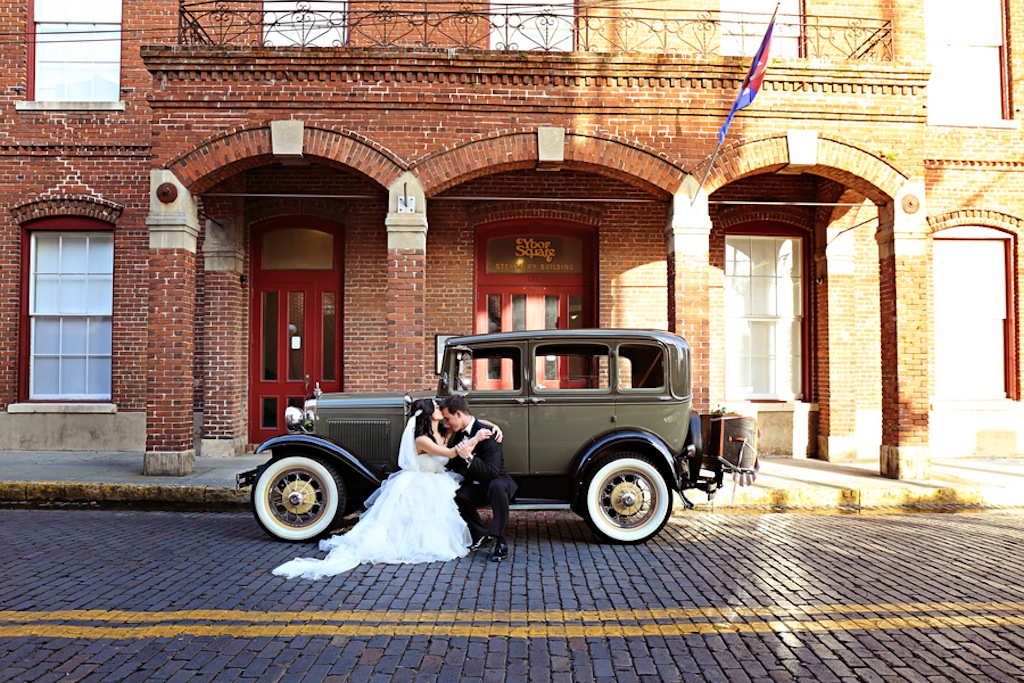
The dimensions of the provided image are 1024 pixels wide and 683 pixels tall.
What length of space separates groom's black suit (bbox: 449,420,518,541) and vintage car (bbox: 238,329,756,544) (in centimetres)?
47

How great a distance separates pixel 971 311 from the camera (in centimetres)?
1148

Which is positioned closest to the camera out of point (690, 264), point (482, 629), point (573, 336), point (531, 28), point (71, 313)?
point (482, 629)

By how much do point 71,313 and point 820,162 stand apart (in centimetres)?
1155

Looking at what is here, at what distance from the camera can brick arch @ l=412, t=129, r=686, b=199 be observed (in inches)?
356

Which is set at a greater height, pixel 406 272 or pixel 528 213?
pixel 528 213

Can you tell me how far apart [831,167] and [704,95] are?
1.98 metres

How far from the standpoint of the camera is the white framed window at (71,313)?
11.0 meters

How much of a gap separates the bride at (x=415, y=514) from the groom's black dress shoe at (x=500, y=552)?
0.92 feet

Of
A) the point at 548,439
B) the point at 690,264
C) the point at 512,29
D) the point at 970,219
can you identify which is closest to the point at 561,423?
the point at 548,439

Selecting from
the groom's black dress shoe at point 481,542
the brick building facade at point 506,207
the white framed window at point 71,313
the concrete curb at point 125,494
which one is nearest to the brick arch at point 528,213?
the brick building facade at point 506,207

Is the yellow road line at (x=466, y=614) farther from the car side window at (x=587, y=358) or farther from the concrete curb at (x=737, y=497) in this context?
the concrete curb at (x=737, y=497)

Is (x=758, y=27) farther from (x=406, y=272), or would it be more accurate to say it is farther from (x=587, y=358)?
(x=587, y=358)

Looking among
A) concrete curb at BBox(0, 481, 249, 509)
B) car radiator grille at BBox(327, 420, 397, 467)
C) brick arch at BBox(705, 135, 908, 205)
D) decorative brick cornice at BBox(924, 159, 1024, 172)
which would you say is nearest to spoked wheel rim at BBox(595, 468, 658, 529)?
car radiator grille at BBox(327, 420, 397, 467)

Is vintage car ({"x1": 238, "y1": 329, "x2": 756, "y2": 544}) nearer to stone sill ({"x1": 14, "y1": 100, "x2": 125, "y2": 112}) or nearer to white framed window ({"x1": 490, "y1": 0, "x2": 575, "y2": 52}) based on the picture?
white framed window ({"x1": 490, "y1": 0, "x2": 575, "y2": 52})
